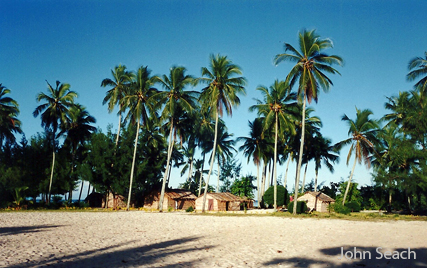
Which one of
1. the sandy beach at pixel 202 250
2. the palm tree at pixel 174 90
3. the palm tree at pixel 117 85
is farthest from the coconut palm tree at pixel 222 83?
the sandy beach at pixel 202 250

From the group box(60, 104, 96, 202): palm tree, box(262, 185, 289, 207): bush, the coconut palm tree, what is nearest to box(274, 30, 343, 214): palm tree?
the coconut palm tree

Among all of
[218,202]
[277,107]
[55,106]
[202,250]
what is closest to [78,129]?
[55,106]

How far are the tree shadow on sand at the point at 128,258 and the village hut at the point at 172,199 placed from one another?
32351mm

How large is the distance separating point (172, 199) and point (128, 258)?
34.8 m

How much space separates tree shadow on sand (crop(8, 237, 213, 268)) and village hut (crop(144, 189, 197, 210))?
32.4 meters

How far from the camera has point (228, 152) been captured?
2002 inches

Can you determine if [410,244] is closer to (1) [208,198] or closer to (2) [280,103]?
(2) [280,103]

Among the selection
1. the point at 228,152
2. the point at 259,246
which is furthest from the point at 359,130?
the point at 259,246

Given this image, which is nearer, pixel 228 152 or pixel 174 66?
pixel 174 66

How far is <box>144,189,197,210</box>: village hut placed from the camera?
1688 inches

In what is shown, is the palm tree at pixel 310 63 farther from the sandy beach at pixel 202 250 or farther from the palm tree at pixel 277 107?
the sandy beach at pixel 202 250

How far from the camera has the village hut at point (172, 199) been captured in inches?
1688

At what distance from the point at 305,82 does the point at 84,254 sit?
22.7 meters

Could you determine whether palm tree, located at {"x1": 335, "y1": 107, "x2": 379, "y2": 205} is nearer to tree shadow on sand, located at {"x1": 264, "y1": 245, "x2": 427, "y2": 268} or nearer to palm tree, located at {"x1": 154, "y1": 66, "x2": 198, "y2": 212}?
palm tree, located at {"x1": 154, "y1": 66, "x2": 198, "y2": 212}
